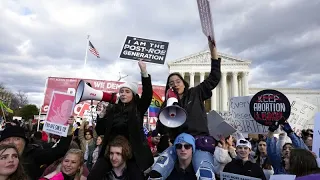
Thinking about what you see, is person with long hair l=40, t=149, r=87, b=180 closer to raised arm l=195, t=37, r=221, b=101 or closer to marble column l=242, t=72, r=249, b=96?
raised arm l=195, t=37, r=221, b=101

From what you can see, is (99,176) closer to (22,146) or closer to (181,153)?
(181,153)

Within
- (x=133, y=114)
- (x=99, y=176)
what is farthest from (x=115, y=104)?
(x=99, y=176)

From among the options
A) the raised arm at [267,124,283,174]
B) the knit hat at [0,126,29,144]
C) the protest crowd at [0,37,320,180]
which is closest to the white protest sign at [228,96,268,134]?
the raised arm at [267,124,283,174]

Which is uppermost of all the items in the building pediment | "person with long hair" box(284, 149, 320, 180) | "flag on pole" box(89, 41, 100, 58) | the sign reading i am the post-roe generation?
the building pediment

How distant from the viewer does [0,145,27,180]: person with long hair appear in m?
2.65

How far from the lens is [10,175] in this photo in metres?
2.69

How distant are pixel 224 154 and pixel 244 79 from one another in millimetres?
65130

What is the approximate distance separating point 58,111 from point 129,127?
172cm

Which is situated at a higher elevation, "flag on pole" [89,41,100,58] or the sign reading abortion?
"flag on pole" [89,41,100,58]

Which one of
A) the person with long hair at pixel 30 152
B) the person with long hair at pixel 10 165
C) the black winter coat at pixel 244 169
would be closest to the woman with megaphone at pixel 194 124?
the black winter coat at pixel 244 169

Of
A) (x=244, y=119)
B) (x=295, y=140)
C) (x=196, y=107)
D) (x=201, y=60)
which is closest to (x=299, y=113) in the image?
(x=244, y=119)

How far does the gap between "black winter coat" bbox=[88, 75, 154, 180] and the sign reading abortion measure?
3.84 m

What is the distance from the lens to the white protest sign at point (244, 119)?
25.5 ft

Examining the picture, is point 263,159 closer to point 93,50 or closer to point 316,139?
point 316,139
